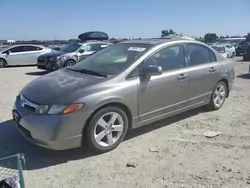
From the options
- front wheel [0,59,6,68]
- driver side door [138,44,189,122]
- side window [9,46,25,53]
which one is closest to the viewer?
driver side door [138,44,189,122]

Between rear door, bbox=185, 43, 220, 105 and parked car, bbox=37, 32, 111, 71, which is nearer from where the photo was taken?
rear door, bbox=185, 43, 220, 105

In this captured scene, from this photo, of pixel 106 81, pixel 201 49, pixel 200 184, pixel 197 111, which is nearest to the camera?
pixel 200 184

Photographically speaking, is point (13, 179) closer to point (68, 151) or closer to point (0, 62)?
point (68, 151)

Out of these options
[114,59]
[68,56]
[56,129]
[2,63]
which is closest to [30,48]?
[2,63]

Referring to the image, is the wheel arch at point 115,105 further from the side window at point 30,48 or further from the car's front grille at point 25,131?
the side window at point 30,48

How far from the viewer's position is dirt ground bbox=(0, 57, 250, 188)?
343 cm

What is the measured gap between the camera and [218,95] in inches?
248

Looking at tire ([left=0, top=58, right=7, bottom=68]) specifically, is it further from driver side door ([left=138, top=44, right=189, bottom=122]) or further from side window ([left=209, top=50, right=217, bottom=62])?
driver side door ([left=138, top=44, right=189, bottom=122])

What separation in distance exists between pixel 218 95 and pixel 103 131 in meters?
3.15

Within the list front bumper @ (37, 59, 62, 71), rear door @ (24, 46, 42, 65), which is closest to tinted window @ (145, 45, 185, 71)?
front bumper @ (37, 59, 62, 71)

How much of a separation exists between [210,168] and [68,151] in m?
1.95

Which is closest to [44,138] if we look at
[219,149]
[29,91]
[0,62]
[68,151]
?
[68,151]

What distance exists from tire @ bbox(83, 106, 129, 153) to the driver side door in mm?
387

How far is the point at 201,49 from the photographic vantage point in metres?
5.84
